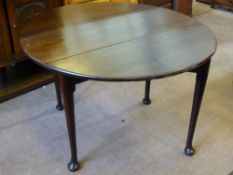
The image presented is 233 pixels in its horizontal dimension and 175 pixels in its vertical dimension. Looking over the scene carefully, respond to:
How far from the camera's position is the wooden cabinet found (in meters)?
1.94

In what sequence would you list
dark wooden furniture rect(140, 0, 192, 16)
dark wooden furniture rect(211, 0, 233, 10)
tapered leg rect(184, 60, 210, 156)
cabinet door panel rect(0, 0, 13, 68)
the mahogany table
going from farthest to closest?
dark wooden furniture rect(211, 0, 233, 10), dark wooden furniture rect(140, 0, 192, 16), cabinet door panel rect(0, 0, 13, 68), tapered leg rect(184, 60, 210, 156), the mahogany table

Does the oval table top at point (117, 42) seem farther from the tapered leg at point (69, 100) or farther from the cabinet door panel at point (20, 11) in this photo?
the cabinet door panel at point (20, 11)

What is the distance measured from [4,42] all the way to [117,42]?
36.9 inches

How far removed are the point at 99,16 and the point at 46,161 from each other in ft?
2.66

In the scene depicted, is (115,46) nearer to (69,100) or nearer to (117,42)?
(117,42)

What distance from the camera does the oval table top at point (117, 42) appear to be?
1205mm

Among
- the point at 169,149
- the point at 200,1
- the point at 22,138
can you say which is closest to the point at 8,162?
the point at 22,138

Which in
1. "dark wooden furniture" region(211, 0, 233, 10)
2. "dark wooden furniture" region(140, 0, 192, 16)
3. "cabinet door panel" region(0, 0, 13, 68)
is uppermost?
"cabinet door panel" region(0, 0, 13, 68)

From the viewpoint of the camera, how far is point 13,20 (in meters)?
1.98

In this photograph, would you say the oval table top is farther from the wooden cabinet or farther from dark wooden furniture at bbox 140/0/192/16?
dark wooden furniture at bbox 140/0/192/16

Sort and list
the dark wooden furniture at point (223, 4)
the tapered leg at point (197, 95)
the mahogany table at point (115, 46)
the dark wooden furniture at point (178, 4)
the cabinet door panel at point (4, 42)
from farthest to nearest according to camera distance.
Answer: the dark wooden furniture at point (223, 4)
the dark wooden furniture at point (178, 4)
the cabinet door panel at point (4, 42)
the tapered leg at point (197, 95)
the mahogany table at point (115, 46)

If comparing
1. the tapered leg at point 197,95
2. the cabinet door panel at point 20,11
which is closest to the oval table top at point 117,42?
the tapered leg at point 197,95

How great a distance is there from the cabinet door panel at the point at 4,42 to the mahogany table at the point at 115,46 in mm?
386

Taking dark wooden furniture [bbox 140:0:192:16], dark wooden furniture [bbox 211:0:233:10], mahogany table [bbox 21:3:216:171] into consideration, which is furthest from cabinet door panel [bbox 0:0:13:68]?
dark wooden furniture [bbox 211:0:233:10]
